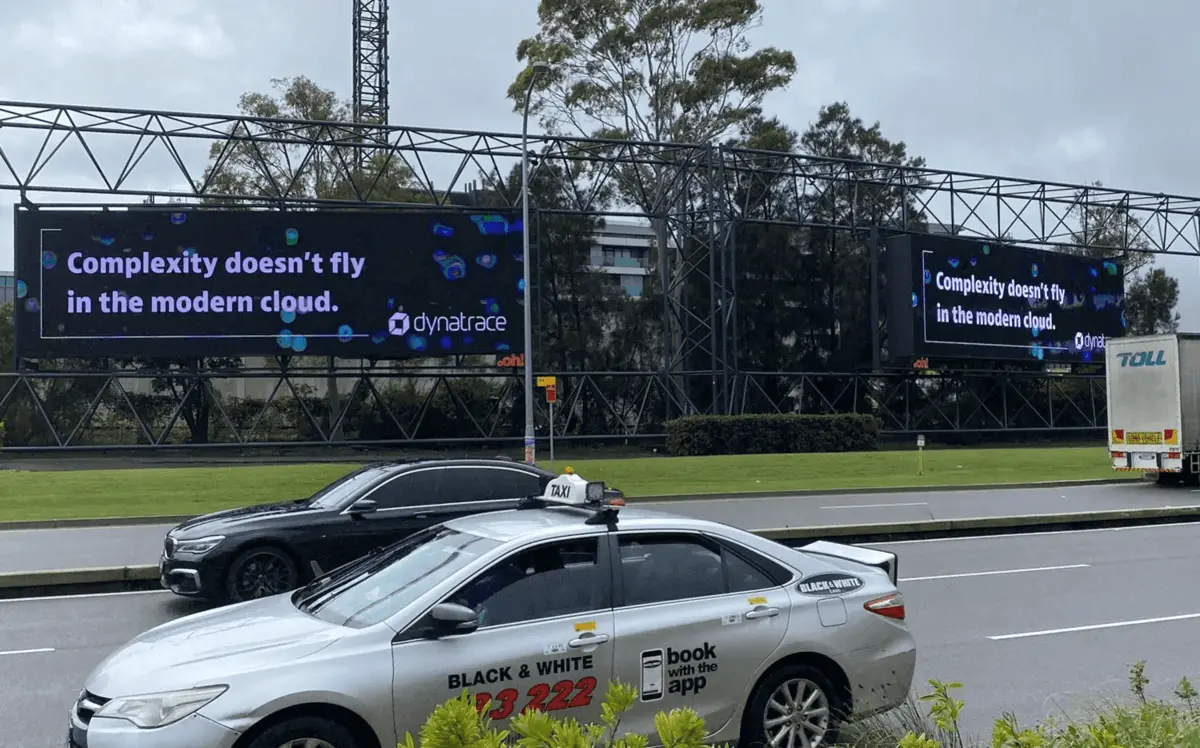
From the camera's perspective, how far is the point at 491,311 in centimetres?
3744

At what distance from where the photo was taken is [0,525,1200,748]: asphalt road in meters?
7.57

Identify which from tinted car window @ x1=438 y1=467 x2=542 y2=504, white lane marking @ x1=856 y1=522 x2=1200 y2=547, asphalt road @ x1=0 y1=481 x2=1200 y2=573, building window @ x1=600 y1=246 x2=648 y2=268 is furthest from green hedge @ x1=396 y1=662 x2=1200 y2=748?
building window @ x1=600 y1=246 x2=648 y2=268

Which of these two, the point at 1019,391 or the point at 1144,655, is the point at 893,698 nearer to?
the point at 1144,655

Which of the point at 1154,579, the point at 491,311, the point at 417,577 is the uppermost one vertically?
the point at 491,311

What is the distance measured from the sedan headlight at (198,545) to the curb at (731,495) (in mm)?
8342

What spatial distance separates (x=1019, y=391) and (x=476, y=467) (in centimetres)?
4307

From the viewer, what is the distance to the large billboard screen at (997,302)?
142 feet

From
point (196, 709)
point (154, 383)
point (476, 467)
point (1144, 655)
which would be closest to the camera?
point (196, 709)

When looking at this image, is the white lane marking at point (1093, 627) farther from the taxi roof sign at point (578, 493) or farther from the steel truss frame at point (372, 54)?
the steel truss frame at point (372, 54)

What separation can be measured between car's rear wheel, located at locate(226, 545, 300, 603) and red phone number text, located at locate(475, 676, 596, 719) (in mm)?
5596

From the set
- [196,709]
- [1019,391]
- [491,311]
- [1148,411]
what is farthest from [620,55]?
[196,709]

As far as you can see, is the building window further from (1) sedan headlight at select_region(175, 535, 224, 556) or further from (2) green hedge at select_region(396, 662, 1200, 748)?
(2) green hedge at select_region(396, 662, 1200, 748)

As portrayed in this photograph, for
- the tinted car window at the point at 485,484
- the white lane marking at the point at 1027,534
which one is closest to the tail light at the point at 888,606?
the tinted car window at the point at 485,484

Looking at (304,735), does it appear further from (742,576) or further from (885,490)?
(885,490)
